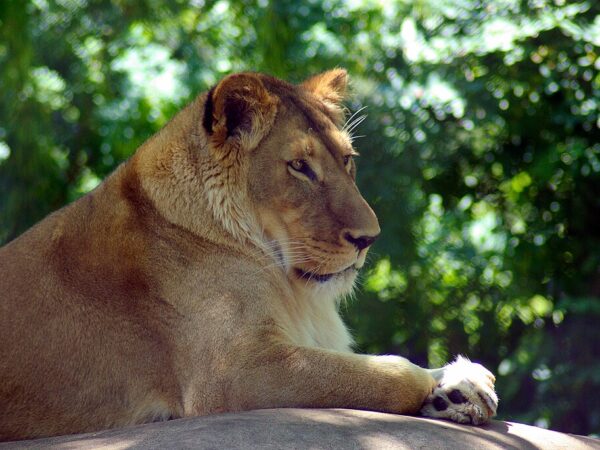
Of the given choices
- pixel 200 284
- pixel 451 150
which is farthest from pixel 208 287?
pixel 451 150

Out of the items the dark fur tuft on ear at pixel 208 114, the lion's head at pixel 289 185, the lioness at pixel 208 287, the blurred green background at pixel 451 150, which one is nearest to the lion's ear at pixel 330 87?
the lioness at pixel 208 287

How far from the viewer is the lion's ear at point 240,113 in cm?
345

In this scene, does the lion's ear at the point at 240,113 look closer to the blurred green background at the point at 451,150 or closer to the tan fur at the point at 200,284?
the tan fur at the point at 200,284

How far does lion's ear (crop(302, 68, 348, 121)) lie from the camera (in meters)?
3.98

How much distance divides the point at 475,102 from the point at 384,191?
0.78 m

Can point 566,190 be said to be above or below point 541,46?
below

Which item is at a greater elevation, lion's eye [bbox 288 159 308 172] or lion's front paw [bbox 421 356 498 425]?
lion's eye [bbox 288 159 308 172]

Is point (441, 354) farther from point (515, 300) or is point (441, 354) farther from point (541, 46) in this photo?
point (541, 46)

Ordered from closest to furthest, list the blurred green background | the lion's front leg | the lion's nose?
the lion's front leg → the lion's nose → the blurred green background

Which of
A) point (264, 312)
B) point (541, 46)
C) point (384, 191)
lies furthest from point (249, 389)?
point (541, 46)

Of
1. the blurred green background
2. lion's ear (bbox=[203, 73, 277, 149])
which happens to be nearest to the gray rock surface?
lion's ear (bbox=[203, 73, 277, 149])

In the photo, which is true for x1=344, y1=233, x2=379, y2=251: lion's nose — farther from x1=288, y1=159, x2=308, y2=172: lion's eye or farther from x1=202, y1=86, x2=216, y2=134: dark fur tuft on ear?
x1=202, y1=86, x2=216, y2=134: dark fur tuft on ear

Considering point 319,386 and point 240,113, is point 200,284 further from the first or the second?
point 240,113

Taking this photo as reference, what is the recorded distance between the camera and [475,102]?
603 centimetres
